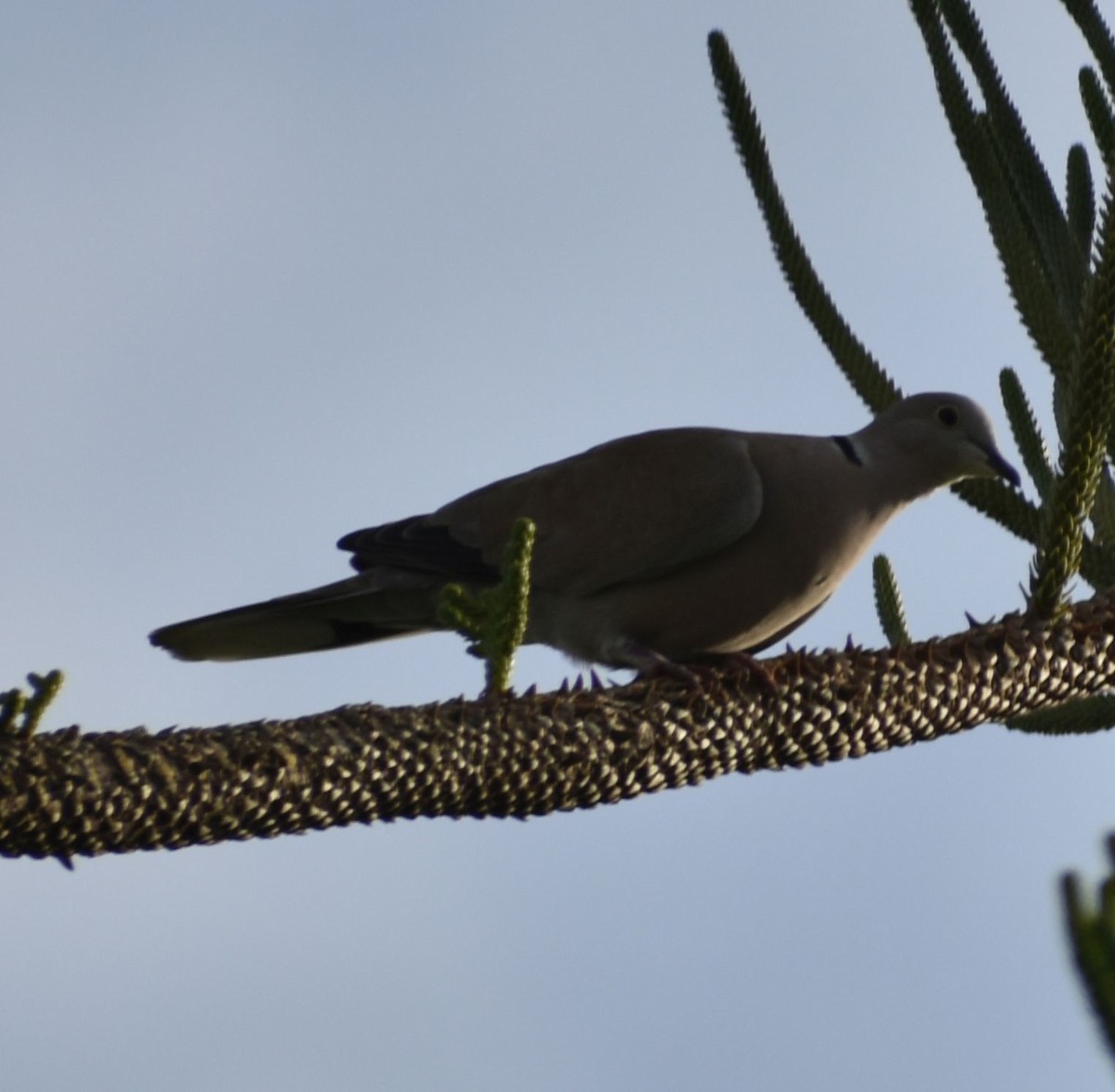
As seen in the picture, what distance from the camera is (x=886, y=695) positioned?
2.32 metres

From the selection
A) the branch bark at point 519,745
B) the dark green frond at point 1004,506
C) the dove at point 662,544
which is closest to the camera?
the branch bark at point 519,745

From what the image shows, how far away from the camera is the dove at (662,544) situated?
Answer: 156 inches

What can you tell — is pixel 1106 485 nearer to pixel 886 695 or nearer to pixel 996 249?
pixel 996 249

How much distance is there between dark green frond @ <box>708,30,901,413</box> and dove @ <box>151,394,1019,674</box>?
660 mm

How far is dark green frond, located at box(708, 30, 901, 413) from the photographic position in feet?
11.2

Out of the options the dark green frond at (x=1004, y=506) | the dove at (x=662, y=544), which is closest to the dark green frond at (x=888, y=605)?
the dark green frond at (x=1004, y=506)

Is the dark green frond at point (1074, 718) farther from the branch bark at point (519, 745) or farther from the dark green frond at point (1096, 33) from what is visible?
the dark green frond at point (1096, 33)

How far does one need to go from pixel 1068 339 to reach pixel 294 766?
2.05 m

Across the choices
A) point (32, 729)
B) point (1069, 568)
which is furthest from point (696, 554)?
point (32, 729)

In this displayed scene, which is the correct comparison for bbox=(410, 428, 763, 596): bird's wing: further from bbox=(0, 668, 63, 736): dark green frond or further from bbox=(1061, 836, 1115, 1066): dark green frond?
bbox=(1061, 836, 1115, 1066): dark green frond

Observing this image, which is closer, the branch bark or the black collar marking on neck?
the branch bark

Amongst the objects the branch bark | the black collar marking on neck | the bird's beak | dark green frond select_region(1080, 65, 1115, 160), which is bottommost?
the branch bark

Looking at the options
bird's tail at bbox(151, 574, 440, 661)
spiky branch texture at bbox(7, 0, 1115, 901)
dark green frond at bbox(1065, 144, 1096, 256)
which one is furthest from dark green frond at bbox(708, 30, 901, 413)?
bird's tail at bbox(151, 574, 440, 661)

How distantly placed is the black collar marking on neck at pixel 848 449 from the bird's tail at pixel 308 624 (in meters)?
1.15
